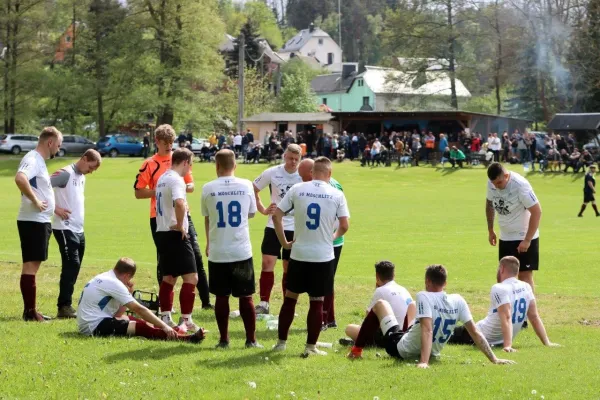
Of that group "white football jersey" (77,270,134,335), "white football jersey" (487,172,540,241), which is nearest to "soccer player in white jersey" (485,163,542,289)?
"white football jersey" (487,172,540,241)

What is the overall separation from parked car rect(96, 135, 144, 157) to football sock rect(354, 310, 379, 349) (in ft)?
186

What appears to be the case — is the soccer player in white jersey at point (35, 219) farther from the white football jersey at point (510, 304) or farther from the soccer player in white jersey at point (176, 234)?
the white football jersey at point (510, 304)

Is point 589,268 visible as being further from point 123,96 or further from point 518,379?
point 123,96

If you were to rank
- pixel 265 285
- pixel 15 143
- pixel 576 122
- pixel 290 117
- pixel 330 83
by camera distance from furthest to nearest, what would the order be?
pixel 330 83
pixel 290 117
pixel 15 143
pixel 576 122
pixel 265 285

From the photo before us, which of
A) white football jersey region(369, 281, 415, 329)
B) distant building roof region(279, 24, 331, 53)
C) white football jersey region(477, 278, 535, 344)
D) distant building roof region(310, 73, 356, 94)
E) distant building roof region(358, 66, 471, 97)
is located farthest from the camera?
distant building roof region(279, 24, 331, 53)

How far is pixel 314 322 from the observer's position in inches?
354

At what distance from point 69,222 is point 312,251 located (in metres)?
3.64

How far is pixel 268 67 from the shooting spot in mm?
131500

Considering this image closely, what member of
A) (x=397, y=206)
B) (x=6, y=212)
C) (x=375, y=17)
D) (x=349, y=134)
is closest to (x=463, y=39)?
(x=349, y=134)

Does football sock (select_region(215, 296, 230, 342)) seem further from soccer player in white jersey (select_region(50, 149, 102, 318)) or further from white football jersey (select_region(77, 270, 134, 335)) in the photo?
soccer player in white jersey (select_region(50, 149, 102, 318))

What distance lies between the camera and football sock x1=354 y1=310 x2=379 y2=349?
8.98 meters

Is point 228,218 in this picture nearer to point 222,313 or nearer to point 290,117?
A: point 222,313

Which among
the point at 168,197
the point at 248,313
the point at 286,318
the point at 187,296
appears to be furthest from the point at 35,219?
the point at 286,318

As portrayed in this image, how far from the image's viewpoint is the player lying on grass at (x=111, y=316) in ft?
31.3
